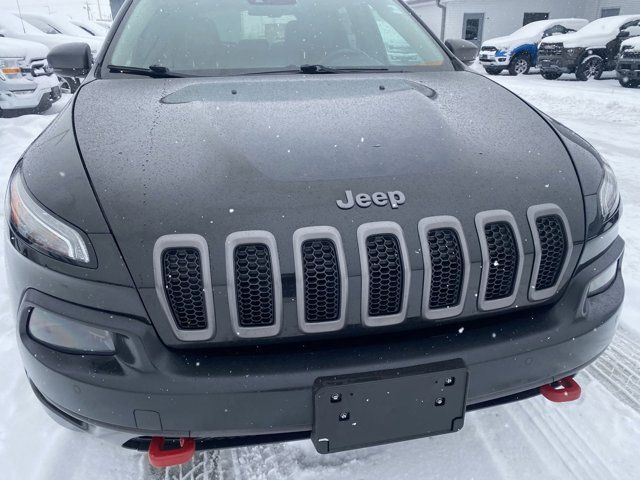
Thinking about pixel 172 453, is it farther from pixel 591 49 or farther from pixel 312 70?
pixel 591 49

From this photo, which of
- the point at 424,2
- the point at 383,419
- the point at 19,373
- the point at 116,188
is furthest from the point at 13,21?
the point at 424,2

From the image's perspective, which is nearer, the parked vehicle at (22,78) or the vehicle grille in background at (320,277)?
the vehicle grille in background at (320,277)

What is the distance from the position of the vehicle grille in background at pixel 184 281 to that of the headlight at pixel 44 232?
22cm

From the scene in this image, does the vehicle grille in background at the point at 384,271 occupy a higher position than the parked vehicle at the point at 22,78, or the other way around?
the vehicle grille in background at the point at 384,271

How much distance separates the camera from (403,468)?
1.76m

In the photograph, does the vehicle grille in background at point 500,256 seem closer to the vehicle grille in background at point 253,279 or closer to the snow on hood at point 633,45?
the vehicle grille in background at point 253,279

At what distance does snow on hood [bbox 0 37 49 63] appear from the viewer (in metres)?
7.24

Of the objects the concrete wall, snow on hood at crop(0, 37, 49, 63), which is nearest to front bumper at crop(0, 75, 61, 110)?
snow on hood at crop(0, 37, 49, 63)

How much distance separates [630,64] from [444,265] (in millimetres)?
12761

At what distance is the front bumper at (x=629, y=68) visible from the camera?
37.6ft

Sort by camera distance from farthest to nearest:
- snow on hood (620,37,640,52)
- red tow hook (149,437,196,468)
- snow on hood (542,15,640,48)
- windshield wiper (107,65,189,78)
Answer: snow on hood (542,15,640,48) → snow on hood (620,37,640,52) → windshield wiper (107,65,189,78) → red tow hook (149,437,196,468)

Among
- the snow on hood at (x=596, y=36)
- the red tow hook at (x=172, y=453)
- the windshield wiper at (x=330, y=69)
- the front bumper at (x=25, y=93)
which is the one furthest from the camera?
the snow on hood at (x=596, y=36)

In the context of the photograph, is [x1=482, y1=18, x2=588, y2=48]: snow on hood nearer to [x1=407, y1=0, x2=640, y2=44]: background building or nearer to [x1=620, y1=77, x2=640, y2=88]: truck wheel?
[x1=620, y1=77, x2=640, y2=88]: truck wheel

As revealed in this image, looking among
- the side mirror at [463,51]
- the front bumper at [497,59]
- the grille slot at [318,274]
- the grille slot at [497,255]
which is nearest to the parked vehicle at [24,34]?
the side mirror at [463,51]
